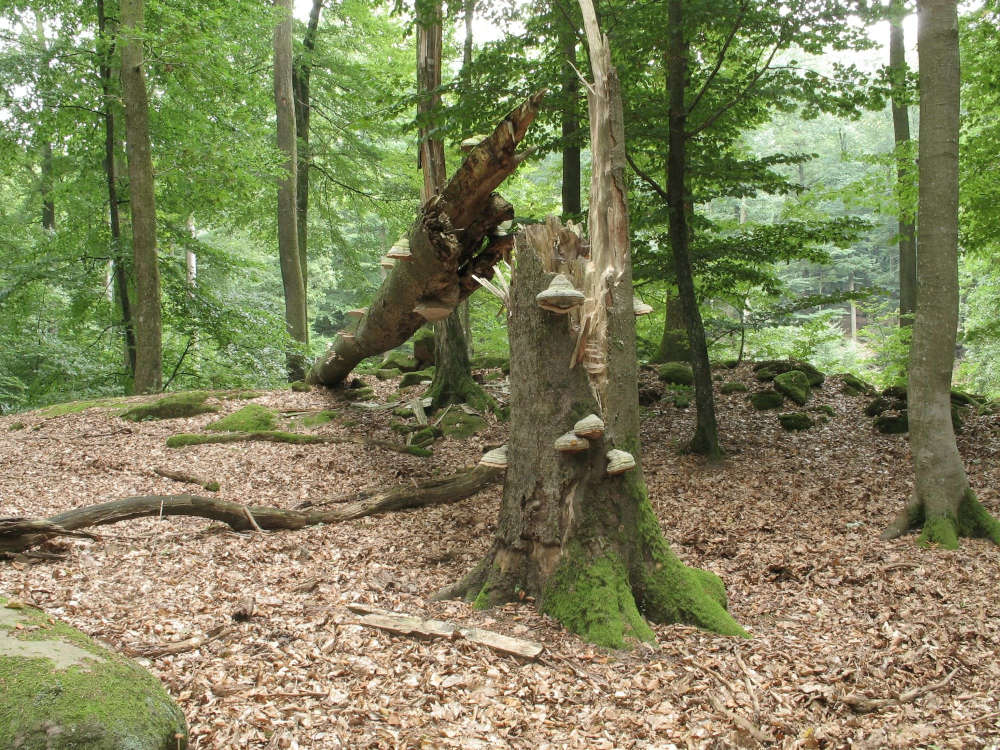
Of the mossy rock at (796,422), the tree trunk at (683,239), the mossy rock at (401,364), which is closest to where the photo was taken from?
the tree trunk at (683,239)

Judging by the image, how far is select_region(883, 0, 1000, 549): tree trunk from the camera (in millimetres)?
5594

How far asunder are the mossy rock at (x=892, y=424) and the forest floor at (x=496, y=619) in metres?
1.27

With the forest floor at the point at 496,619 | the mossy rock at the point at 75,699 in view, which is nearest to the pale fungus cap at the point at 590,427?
the forest floor at the point at 496,619

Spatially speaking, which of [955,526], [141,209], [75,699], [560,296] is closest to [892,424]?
[955,526]

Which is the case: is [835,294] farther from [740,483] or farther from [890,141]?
[890,141]

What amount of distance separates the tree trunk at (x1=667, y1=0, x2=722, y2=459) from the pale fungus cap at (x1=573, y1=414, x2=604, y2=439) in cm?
496

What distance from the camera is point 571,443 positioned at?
12.8ft

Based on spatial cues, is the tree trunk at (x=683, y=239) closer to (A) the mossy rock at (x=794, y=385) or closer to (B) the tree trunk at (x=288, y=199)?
(A) the mossy rock at (x=794, y=385)

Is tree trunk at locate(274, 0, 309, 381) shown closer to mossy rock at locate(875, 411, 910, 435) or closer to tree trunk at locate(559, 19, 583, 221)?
tree trunk at locate(559, 19, 583, 221)

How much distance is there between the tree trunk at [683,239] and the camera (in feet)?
26.7

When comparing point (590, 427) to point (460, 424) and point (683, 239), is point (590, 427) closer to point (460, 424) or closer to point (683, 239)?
point (683, 239)

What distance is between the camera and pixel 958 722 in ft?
9.35

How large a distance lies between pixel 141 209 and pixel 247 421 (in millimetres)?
4713

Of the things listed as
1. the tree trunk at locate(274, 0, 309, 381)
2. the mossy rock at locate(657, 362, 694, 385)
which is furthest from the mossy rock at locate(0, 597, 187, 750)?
the tree trunk at locate(274, 0, 309, 381)
